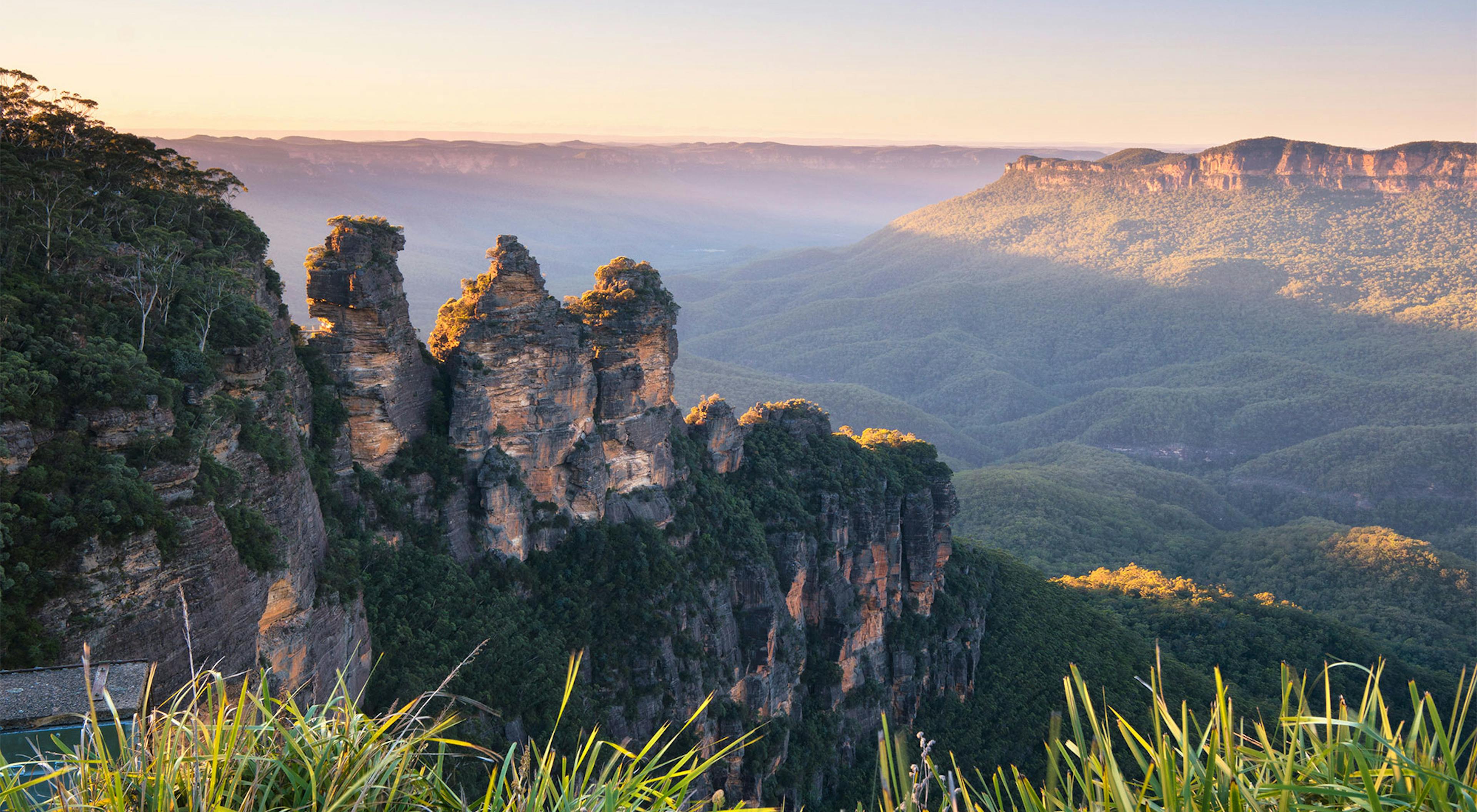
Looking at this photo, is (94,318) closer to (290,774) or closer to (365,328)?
(365,328)

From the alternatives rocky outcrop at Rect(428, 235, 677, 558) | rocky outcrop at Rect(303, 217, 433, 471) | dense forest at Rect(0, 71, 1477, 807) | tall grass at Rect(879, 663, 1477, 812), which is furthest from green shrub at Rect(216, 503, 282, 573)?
tall grass at Rect(879, 663, 1477, 812)

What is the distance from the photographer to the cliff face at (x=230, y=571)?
16938mm

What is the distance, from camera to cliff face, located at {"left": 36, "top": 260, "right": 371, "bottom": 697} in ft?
55.6

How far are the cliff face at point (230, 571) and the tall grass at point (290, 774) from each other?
7568 mm

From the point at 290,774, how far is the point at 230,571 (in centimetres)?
1552

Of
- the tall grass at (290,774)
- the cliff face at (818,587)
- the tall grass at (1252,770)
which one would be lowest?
the cliff face at (818,587)

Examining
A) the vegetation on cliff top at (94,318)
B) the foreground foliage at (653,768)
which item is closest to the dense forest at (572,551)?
the vegetation on cliff top at (94,318)

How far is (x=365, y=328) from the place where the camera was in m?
30.1

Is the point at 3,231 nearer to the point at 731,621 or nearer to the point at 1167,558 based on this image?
the point at 731,621

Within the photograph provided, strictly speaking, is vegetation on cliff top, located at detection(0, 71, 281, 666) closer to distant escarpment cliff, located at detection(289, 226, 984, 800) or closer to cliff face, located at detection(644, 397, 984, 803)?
distant escarpment cliff, located at detection(289, 226, 984, 800)

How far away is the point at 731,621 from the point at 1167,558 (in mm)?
66588

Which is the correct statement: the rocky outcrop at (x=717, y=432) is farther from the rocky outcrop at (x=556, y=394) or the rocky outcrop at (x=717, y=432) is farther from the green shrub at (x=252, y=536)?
the green shrub at (x=252, y=536)

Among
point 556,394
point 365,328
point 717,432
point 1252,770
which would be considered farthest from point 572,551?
point 1252,770

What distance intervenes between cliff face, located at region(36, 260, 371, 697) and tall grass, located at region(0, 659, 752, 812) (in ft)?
24.8
